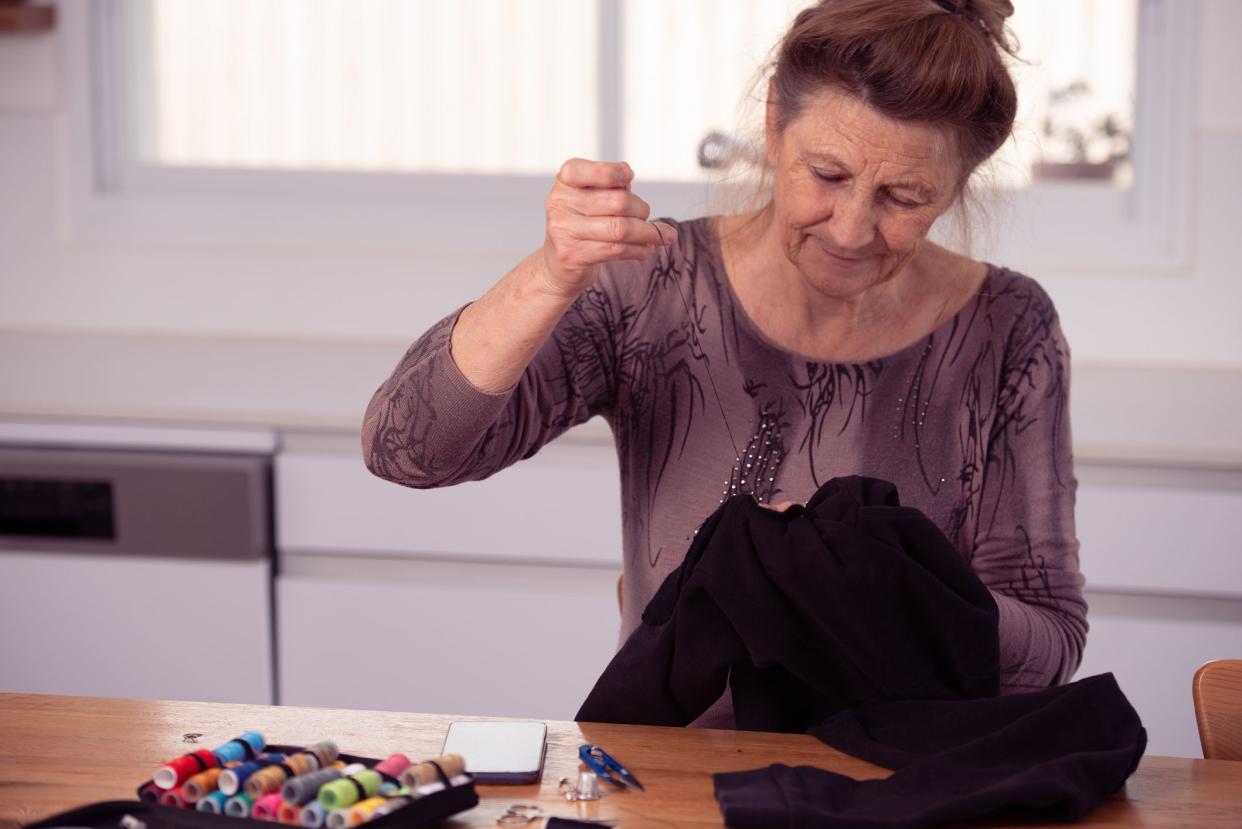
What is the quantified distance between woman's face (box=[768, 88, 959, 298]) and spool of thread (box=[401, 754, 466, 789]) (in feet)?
2.03

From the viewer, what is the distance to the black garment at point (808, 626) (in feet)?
3.56

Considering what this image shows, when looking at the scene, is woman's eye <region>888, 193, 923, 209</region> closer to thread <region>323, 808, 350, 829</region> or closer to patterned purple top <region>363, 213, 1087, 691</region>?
patterned purple top <region>363, 213, 1087, 691</region>

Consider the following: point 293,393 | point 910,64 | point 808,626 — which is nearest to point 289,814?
point 808,626

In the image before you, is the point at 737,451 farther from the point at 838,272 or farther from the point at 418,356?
the point at 418,356

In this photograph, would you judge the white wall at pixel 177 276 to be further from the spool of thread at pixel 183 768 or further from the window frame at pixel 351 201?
the spool of thread at pixel 183 768

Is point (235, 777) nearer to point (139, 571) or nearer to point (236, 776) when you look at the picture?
point (236, 776)

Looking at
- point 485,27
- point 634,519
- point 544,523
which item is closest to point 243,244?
point 485,27

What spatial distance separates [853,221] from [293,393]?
1158 millimetres

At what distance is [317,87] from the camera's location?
107 inches

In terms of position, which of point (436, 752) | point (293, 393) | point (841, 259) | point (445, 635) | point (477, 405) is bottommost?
point (445, 635)

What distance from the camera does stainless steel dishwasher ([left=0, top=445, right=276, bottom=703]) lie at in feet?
6.98

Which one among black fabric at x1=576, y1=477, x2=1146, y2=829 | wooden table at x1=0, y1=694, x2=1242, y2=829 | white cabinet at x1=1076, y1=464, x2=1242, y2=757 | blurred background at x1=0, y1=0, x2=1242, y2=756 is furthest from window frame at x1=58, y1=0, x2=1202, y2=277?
wooden table at x1=0, y1=694, x2=1242, y2=829

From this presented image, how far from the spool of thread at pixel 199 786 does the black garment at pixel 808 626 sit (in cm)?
33

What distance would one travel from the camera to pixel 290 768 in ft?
3.04
